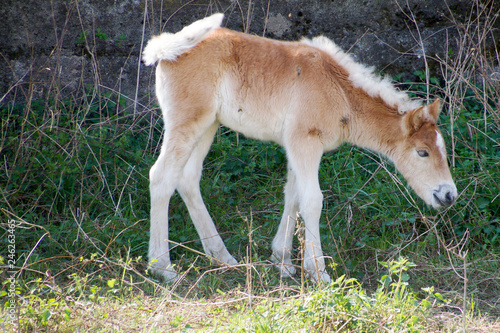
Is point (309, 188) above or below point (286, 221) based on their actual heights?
above

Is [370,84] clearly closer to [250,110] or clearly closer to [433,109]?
[433,109]

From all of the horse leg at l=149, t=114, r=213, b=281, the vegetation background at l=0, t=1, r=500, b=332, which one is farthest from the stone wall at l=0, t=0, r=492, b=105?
the horse leg at l=149, t=114, r=213, b=281

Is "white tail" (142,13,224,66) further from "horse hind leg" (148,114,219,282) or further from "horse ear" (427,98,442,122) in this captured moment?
"horse ear" (427,98,442,122)

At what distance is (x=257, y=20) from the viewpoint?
6.54 m

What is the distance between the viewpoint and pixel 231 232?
482 cm

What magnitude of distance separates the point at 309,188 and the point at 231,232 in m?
0.92

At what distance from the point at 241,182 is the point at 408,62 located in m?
2.68

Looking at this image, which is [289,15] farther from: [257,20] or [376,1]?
[376,1]

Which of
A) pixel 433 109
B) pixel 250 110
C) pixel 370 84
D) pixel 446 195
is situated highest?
pixel 370 84

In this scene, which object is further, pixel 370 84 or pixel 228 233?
pixel 228 233

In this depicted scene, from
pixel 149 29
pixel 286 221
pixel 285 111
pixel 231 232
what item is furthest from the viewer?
pixel 149 29

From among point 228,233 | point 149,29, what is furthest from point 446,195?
point 149,29

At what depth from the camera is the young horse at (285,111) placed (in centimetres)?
436

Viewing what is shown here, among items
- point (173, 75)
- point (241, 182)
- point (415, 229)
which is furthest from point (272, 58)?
point (415, 229)
